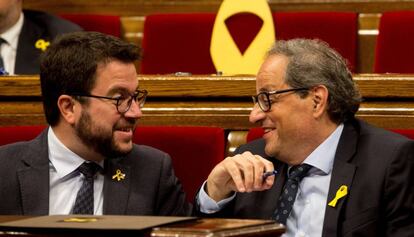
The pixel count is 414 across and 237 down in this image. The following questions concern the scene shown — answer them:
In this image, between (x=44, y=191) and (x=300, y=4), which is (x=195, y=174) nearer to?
(x=44, y=191)

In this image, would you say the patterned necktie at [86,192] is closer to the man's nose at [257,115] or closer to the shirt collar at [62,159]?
the shirt collar at [62,159]

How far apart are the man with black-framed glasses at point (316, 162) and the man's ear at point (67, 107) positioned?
0.15m

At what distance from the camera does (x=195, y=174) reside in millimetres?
922

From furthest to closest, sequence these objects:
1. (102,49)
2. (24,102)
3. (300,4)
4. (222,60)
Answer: (300,4), (222,60), (24,102), (102,49)

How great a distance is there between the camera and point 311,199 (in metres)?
0.82

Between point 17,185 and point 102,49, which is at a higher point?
point 102,49

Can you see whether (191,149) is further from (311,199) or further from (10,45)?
(10,45)

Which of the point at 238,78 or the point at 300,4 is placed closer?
the point at 238,78

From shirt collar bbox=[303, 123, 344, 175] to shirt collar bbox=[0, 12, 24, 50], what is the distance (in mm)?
624

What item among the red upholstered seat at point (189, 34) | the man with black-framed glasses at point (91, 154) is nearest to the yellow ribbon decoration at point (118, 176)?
the man with black-framed glasses at point (91, 154)

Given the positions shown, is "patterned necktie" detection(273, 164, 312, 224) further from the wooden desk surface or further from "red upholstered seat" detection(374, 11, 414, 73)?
"red upholstered seat" detection(374, 11, 414, 73)

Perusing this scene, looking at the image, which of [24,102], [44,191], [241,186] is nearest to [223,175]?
[241,186]

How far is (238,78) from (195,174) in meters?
0.12

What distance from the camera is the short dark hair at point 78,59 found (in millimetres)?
858
